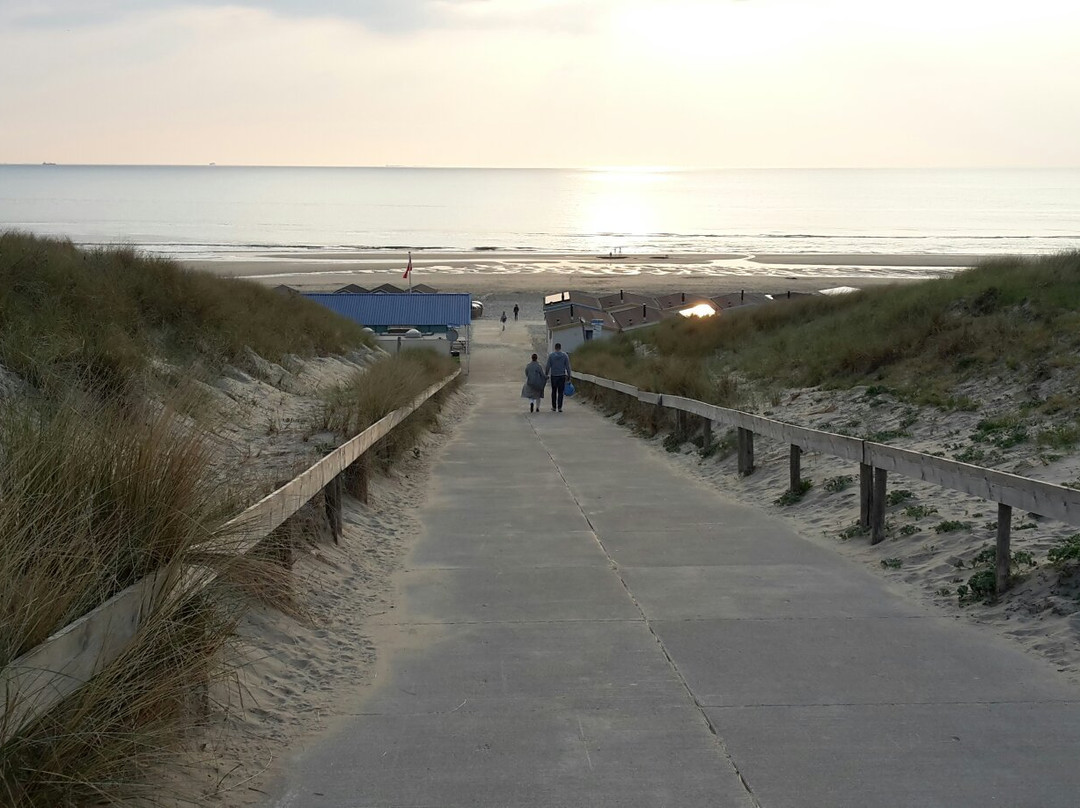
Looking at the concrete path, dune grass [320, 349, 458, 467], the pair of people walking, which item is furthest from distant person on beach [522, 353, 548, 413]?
the concrete path

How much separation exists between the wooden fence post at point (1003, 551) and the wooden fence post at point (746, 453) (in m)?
5.89

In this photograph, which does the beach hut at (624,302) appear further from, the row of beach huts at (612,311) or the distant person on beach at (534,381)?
the distant person on beach at (534,381)

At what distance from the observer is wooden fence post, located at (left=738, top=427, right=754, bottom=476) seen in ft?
42.5

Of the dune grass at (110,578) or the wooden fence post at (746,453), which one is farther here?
the wooden fence post at (746,453)

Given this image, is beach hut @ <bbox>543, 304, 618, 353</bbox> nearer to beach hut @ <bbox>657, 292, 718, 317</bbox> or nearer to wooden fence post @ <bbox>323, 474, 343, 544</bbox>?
beach hut @ <bbox>657, 292, 718, 317</bbox>

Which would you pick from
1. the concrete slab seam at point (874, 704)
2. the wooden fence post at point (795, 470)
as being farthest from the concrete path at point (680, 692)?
the wooden fence post at point (795, 470)

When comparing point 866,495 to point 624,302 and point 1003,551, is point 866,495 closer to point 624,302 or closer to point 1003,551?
point 1003,551

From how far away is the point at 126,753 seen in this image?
402cm

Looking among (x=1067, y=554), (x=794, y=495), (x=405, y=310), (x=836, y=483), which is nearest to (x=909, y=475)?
(x=1067, y=554)

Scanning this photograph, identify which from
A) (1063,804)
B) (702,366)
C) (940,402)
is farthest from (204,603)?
(702,366)

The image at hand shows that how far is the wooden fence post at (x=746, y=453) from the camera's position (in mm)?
12945

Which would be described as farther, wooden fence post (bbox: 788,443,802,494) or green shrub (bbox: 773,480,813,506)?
wooden fence post (bbox: 788,443,802,494)

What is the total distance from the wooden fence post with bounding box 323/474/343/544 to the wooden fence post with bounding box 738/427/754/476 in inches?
219

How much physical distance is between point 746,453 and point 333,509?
5672 mm
